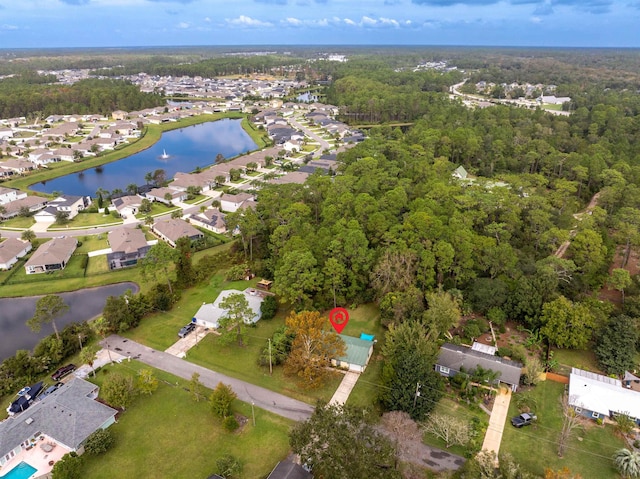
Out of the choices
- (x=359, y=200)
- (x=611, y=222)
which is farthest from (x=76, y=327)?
(x=611, y=222)

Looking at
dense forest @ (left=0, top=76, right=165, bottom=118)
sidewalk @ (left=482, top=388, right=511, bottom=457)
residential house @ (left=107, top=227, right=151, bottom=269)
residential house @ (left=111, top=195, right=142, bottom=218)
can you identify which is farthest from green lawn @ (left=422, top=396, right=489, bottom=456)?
dense forest @ (left=0, top=76, right=165, bottom=118)

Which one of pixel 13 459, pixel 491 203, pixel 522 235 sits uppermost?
pixel 491 203

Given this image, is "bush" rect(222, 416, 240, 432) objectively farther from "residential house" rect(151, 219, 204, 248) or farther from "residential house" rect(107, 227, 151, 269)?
"residential house" rect(151, 219, 204, 248)

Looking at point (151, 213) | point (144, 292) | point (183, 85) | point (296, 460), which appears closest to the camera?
point (296, 460)

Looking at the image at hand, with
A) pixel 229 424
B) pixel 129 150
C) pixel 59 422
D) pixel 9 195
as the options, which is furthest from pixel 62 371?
pixel 129 150

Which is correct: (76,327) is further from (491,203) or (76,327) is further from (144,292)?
(491,203)

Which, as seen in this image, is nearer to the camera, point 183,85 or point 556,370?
point 556,370

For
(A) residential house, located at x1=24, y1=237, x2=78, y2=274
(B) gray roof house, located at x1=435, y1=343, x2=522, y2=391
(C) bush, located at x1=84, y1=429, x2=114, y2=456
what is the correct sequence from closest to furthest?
1. (C) bush, located at x1=84, y1=429, x2=114, y2=456
2. (B) gray roof house, located at x1=435, y1=343, x2=522, y2=391
3. (A) residential house, located at x1=24, y1=237, x2=78, y2=274

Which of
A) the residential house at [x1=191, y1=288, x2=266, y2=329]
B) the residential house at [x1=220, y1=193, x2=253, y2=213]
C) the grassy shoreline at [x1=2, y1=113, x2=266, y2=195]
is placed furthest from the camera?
the grassy shoreline at [x1=2, y1=113, x2=266, y2=195]
